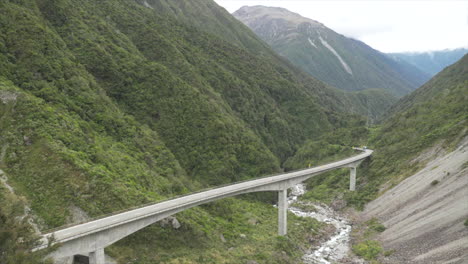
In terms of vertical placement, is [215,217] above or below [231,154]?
below

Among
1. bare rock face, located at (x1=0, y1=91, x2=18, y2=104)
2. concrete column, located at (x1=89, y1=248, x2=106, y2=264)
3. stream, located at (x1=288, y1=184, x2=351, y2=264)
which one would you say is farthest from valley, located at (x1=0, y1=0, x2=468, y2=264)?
stream, located at (x1=288, y1=184, x2=351, y2=264)

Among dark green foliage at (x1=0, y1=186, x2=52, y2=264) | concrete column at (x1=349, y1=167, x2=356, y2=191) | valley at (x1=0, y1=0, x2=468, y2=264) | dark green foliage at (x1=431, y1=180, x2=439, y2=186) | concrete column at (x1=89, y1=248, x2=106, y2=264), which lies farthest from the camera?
concrete column at (x1=349, y1=167, x2=356, y2=191)

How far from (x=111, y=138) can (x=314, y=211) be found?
3762 cm

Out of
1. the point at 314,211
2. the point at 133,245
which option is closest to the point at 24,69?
the point at 133,245

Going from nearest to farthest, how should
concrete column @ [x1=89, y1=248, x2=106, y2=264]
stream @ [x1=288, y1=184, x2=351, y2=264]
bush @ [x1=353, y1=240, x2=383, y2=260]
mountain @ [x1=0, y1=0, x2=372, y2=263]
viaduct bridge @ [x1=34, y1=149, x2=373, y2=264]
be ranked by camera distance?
viaduct bridge @ [x1=34, y1=149, x2=373, y2=264] → concrete column @ [x1=89, y1=248, x2=106, y2=264] → mountain @ [x1=0, y1=0, x2=372, y2=263] → bush @ [x1=353, y1=240, x2=383, y2=260] → stream @ [x1=288, y1=184, x2=351, y2=264]

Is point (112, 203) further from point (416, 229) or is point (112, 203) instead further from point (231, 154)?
point (231, 154)

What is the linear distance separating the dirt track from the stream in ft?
15.5

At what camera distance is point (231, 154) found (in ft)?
233

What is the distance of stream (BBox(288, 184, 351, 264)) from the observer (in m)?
40.4

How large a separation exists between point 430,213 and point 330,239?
44.0ft

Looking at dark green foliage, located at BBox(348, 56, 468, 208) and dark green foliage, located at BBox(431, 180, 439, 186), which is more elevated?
dark green foliage, located at BBox(348, 56, 468, 208)

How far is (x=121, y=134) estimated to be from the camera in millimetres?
52688

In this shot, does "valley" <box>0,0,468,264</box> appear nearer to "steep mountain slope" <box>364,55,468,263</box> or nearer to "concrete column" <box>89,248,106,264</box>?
"concrete column" <box>89,248,106,264</box>

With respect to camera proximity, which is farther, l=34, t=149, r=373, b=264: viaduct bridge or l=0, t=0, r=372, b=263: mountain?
l=0, t=0, r=372, b=263: mountain
